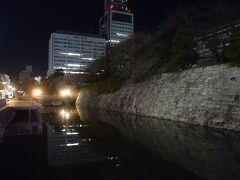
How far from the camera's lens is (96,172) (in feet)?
32.3

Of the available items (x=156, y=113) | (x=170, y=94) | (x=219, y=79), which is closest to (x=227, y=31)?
(x=219, y=79)

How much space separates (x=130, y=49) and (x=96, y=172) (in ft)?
114

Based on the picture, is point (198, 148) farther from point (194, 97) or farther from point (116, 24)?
point (116, 24)

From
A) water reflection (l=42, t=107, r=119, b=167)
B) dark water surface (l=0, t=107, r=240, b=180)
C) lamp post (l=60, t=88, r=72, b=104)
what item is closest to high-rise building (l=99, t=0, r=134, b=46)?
lamp post (l=60, t=88, r=72, b=104)

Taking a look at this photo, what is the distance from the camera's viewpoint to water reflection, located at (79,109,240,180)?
32.9 feet

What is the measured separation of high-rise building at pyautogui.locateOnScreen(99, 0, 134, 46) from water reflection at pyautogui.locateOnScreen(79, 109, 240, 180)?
106 m

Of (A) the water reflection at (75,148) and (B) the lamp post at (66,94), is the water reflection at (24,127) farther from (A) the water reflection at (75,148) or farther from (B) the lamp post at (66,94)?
(B) the lamp post at (66,94)

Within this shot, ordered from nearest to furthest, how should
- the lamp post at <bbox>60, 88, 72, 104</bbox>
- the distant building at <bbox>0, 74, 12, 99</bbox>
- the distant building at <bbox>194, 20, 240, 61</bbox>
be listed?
1. the distant building at <bbox>194, 20, 240, 61</bbox>
2. the distant building at <bbox>0, 74, 12, 99</bbox>
3. the lamp post at <bbox>60, 88, 72, 104</bbox>

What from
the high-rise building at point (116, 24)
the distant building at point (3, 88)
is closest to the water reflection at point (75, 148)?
the distant building at point (3, 88)

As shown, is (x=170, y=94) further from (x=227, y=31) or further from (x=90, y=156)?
(x=90, y=156)

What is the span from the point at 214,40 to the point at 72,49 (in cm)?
10424

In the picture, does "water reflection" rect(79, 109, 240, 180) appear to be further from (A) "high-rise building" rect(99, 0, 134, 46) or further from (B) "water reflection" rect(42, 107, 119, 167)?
(A) "high-rise building" rect(99, 0, 134, 46)

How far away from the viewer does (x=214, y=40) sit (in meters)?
25.5

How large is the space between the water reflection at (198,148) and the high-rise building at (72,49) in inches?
4192
